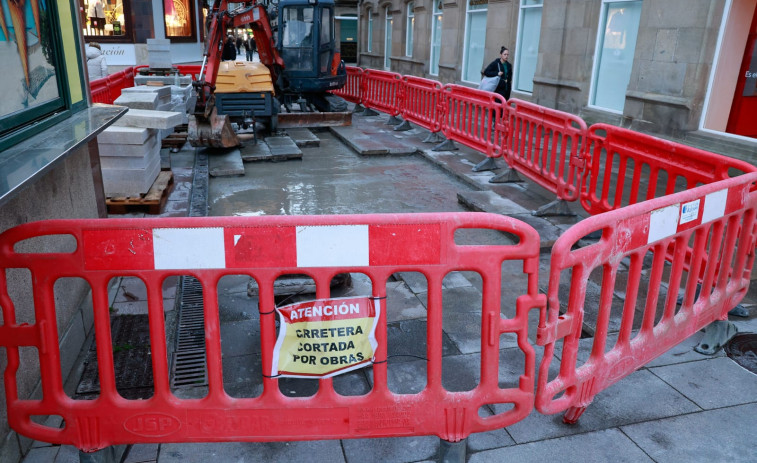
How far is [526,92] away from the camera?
50.5 ft

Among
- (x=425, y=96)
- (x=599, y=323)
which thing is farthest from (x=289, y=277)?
(x=425, y=96)

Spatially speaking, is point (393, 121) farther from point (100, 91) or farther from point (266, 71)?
point (100, 91)

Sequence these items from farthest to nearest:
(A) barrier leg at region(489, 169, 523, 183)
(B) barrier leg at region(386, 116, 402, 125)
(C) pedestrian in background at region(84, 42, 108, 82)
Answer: (B) barrier leg at region(386, 116, 402, 125) < (C) pedestrian in background at region(84, 42, 108, 82) < (A) barrier leg at region(489, 169, 523, 183)

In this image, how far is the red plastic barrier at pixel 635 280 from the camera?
8.89 ft

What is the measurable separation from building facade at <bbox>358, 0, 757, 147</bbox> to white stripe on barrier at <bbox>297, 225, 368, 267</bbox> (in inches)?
354

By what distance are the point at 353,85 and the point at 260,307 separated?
51.0ft

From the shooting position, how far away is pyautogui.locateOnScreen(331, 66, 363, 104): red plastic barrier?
55.0ft

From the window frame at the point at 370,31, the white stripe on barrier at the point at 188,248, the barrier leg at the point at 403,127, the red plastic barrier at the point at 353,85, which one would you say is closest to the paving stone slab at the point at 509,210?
the white stripe on barrier at the point at 188,248

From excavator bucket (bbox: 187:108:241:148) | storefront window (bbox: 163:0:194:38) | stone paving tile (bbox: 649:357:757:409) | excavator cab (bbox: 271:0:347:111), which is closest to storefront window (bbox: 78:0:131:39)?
storefront window (bbox: 163:0:194:38)

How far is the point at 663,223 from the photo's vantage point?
3.05m

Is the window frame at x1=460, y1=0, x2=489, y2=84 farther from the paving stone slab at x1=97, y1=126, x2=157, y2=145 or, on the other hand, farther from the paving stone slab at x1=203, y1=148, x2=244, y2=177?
the paving stone slab at x1=97, y1=126, x2=157, y2=145

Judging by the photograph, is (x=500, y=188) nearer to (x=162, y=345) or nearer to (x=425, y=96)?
(x=425, y=96)

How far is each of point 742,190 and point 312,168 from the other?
24.5ft

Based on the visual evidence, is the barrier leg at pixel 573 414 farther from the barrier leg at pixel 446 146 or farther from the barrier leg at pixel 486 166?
the barrier leg at pixel 446 146
